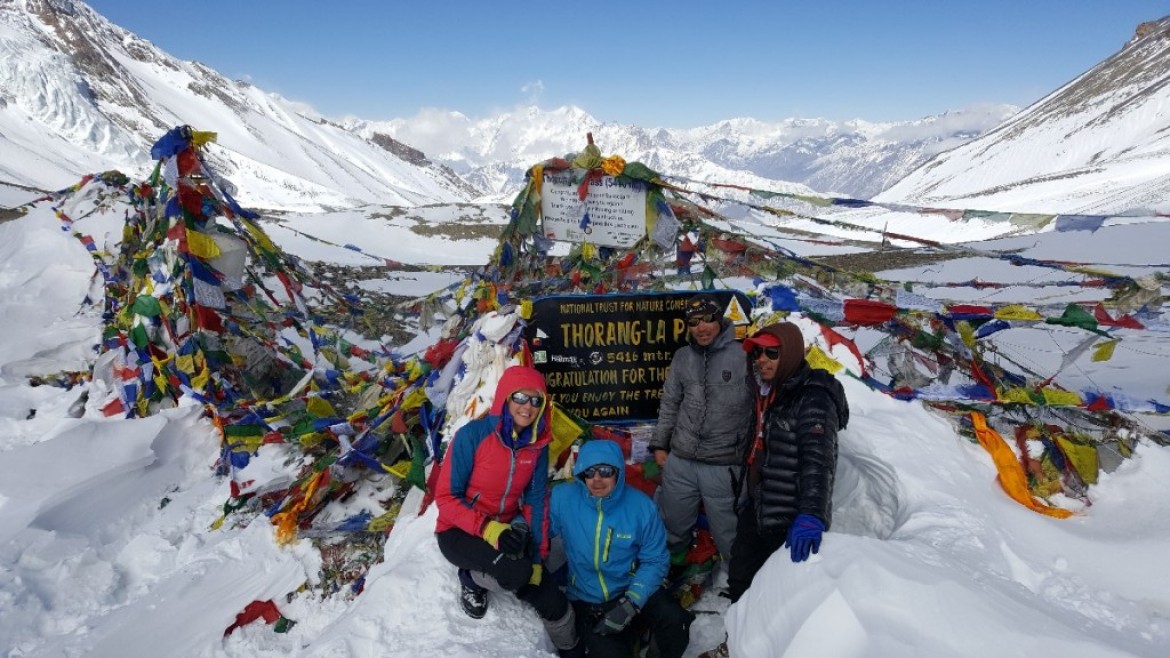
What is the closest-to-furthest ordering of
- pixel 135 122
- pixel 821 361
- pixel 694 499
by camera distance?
pixel 694 499
pixel 821 361
pixel 135 122

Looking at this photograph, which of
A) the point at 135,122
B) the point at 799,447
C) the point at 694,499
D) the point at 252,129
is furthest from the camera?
the point at 252,129

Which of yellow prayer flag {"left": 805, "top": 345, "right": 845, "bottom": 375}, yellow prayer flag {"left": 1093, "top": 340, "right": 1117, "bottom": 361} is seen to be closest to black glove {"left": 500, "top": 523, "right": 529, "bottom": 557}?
yellow prayer flag {"left": 805, "top": 345, "right": 845, "bottom": 375}

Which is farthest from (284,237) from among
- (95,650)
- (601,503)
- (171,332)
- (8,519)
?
(601,503)

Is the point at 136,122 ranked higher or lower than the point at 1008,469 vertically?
higher

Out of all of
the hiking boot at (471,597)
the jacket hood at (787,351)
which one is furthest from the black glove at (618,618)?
the jacket hood at (787,351)

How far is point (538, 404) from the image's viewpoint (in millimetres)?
3664

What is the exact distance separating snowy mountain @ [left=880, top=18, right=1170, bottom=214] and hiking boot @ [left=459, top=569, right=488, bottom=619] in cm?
4285

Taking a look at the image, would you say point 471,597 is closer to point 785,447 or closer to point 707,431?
point 707,431

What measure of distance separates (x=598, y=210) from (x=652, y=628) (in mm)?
3632

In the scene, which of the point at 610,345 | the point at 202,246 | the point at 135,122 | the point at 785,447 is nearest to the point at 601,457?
the point at 785,447

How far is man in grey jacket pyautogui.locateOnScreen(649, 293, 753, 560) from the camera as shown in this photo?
3961 millimetres

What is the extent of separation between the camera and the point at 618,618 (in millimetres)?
3406

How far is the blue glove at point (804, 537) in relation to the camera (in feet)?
9.45

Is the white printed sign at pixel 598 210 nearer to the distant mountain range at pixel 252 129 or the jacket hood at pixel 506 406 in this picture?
the jacket hood at pixel 506 406
